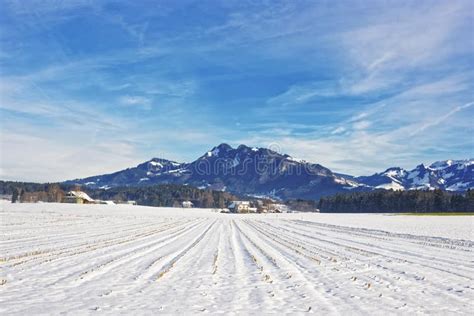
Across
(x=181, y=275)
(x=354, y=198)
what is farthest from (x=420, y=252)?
(x=354, y=198)

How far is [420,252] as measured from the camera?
86.7 feet

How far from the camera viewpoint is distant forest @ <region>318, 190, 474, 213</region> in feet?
489

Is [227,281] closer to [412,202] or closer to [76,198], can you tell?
[412,202]

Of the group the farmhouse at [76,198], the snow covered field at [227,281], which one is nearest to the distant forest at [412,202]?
the farmhouse at [76,198]

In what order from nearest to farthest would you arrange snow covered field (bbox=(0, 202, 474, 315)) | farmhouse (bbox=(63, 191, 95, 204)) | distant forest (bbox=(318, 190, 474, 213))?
snow covered field (bbox=(0, 202, 474, 315))
distant forest (bbox=(318, 190, 474, 213))
farmhouse (bbox=(63, 191, 95, 204))

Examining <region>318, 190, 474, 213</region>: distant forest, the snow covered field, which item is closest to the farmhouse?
<region>318, 190, 474, 213</region>: distant forest

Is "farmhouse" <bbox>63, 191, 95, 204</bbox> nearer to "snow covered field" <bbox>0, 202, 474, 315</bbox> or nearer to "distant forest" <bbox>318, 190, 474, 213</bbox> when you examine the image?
"distant forest" <bbox>318, 190, 474, 213</bbox>

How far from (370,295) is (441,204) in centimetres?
15758

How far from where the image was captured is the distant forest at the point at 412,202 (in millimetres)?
149000

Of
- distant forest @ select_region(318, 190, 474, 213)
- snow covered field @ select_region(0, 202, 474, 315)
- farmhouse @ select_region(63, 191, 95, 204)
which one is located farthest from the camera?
farmhouse @ select_region(63, 191, 95, 204)

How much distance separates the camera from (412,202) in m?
166

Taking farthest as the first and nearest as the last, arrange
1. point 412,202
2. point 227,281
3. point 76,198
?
point 76,198 < point 412,202 < point 227,281

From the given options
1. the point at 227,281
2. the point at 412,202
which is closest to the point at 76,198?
the point at 412,202

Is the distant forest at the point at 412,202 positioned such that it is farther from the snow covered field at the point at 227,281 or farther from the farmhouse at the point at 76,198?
the snow covered field at the point at 227,281
